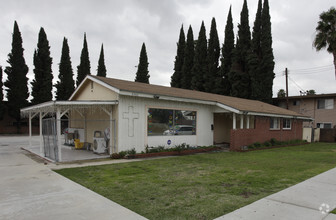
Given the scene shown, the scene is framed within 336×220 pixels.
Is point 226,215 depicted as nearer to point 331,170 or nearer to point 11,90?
point 331,170

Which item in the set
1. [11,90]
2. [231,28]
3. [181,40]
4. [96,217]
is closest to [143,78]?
[181,40]

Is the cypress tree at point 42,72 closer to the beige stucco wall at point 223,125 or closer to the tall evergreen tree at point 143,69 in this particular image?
the tall evergreen tree at point 143,69

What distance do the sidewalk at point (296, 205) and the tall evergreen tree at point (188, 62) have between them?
113 feet

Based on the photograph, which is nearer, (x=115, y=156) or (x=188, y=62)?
(x=115, y=156)

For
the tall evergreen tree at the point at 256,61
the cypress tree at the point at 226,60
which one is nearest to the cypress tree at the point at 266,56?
the tall evergreen tree at the point at 256,61

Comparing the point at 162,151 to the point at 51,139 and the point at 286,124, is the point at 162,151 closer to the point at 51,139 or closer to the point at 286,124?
the point at 51,139

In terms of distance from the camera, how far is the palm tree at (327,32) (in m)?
23.1

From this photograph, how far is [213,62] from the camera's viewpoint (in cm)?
3800

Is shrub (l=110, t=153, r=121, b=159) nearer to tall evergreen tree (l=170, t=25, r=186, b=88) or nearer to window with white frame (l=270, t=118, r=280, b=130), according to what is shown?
window with white frame (l=270, t=118, r=280, b=130)

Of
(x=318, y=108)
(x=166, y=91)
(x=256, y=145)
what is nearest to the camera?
(x=166, y=91)

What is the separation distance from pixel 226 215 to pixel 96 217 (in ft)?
7.53

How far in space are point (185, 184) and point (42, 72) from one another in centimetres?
3587

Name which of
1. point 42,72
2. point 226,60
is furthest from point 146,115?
point 42,72

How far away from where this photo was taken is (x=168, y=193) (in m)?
5.66
